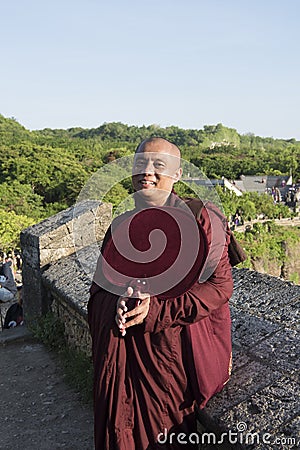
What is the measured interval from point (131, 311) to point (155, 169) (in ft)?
1.79

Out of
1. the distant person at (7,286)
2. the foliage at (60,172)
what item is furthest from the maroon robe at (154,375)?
the distant person at (7,286)

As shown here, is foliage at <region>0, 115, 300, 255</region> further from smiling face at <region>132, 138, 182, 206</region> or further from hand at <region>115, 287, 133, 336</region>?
hand at <region>115, 287, 133, 336</region>

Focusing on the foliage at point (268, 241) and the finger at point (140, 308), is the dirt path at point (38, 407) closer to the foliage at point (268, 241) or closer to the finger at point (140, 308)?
the finger at point (140, 308)

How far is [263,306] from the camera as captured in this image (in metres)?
2.73

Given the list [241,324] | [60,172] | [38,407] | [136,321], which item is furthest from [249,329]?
[60,172]

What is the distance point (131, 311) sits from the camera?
1854 millimetres

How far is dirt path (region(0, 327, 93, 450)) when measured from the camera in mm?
2791

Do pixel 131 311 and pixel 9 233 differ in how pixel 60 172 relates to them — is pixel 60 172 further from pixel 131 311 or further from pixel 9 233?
pixel 131 311

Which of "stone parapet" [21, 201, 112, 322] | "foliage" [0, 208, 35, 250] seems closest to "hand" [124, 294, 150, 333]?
"stone parapet" [21, 201, 112, 322]

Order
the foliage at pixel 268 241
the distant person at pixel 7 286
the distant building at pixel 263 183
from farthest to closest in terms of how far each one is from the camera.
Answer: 1. the distant building at pixel 263 183
2. the foliage at pixel 268 241
3. the distant person at pixel 7 286

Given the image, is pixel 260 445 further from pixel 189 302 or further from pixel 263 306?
pixel 263 306

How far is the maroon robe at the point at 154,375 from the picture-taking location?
196 centimetres

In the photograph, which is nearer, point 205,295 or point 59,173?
point 205,295

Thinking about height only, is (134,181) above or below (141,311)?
above
